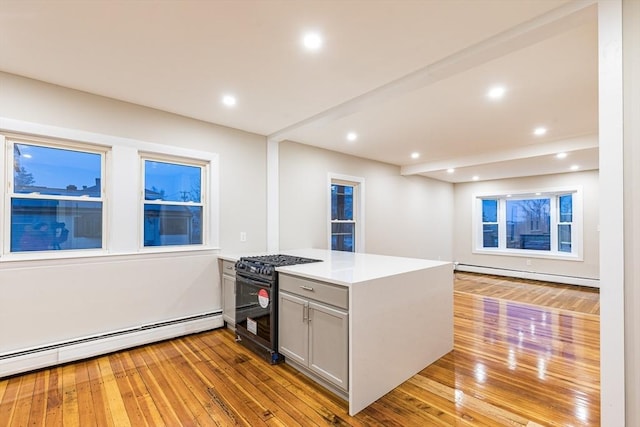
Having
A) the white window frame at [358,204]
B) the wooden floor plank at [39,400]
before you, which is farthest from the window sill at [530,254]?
the wooden floor plank at [39,400]

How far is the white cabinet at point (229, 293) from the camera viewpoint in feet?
11.8

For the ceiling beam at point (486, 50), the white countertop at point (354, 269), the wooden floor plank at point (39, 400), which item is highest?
the ceiling beam at point (486, 50)

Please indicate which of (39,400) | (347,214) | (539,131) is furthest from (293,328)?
(539,131)

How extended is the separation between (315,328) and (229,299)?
Result: 164 centimetres

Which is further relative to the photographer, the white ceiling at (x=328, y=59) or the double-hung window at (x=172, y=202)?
the double-hung window at (x=172, y=202)

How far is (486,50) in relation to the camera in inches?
84.7

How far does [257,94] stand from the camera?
10.1 ft

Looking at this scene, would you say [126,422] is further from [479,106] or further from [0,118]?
[479,106]

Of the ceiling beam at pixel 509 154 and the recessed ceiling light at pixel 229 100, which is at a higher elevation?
the recessed ceiling light at pixel 229 100

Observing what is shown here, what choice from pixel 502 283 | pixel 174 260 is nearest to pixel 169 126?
pixel 174 260

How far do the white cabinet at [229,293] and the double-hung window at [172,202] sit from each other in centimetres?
54

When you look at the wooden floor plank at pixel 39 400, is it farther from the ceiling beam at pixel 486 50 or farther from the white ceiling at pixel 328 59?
the ceiling beam at pixel 486 50

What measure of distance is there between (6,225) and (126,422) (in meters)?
2.05

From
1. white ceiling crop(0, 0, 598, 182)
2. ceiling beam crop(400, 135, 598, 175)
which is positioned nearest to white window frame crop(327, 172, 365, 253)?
ceiling beam crop(400, 135, 598, 175)
